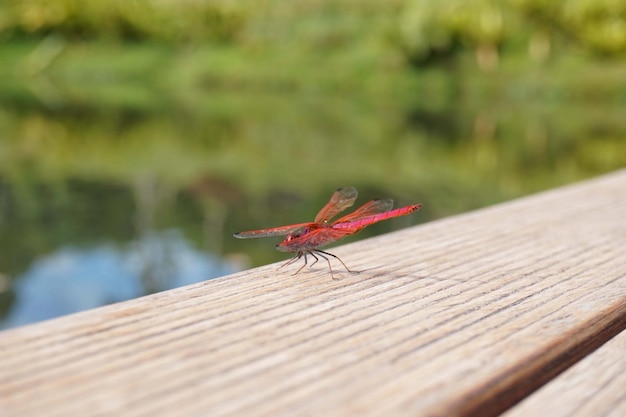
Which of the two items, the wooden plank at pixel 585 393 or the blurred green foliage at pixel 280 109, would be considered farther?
the blurred green foliage at pixel 280 109

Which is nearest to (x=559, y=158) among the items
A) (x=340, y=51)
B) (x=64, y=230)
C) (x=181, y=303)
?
(x=64, y=230)

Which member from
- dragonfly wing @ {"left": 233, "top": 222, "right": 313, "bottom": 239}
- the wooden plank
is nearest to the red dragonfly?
dragonfly wing @ {"left": 233, "top": 222, "right": 313, "bottom": 239}

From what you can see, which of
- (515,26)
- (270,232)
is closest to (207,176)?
(270,232)

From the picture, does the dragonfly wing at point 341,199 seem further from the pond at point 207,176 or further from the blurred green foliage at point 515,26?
the blurred green foliage at point 515,26

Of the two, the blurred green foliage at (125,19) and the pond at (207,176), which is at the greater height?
the blurred green foliage at (125,19)

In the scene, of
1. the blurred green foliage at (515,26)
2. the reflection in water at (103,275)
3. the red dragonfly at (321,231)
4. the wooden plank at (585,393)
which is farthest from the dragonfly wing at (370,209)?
the blurred green foliage at (515,26)

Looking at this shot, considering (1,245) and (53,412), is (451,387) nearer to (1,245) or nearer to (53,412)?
(53,412)
